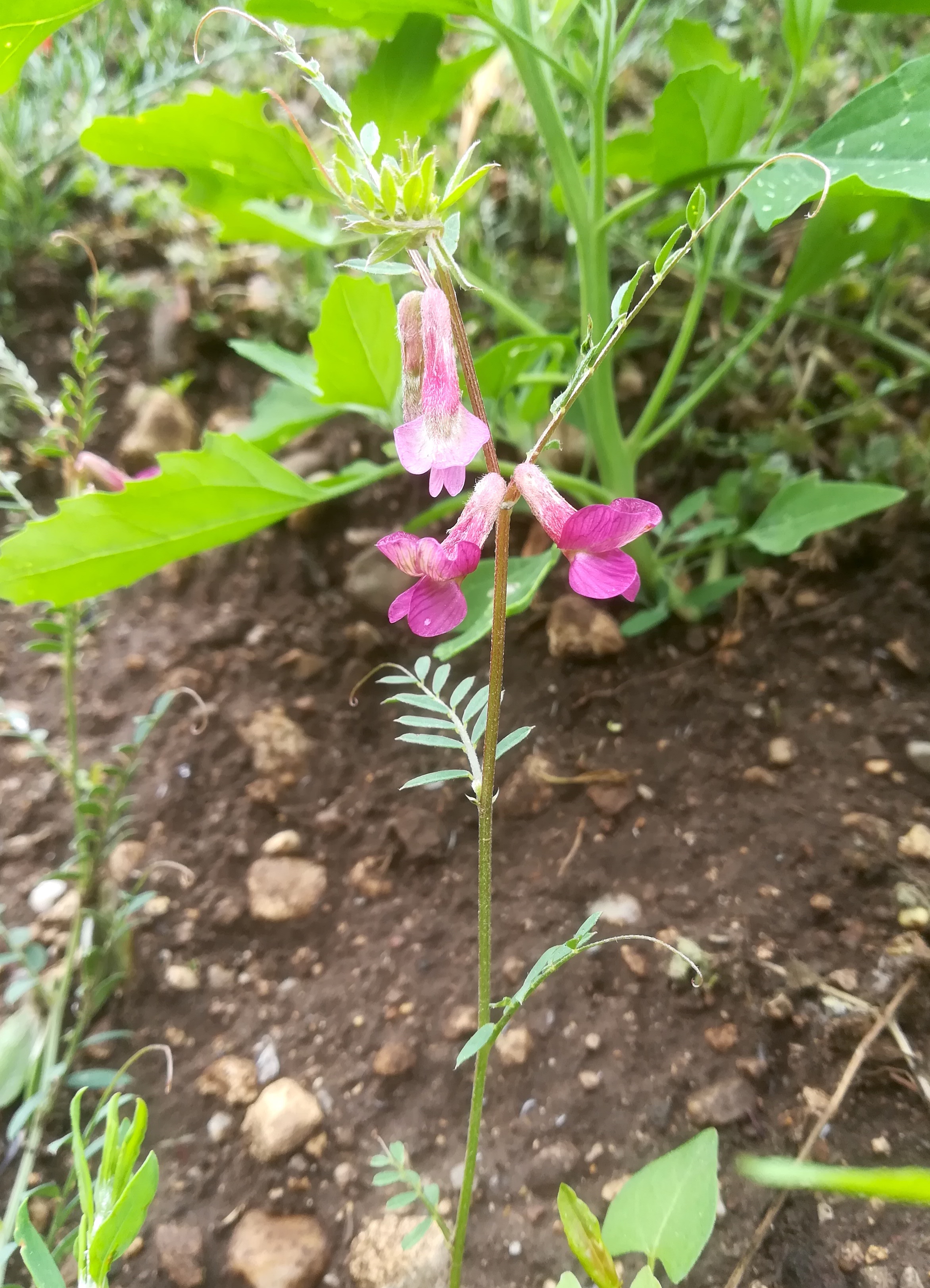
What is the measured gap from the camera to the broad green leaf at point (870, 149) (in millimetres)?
580

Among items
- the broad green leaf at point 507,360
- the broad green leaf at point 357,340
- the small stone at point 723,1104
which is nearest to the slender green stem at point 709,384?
the broad green leaf at point 507,360

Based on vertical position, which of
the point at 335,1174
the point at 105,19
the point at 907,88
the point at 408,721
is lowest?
the point at 335,1174

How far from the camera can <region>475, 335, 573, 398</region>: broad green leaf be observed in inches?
28.0

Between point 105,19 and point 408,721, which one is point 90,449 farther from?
point 408,721

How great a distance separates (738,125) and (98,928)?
96 cm

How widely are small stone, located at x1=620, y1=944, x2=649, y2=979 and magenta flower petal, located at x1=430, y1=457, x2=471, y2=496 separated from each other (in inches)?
19.2

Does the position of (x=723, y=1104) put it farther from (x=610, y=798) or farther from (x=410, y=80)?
(x=410, y=80)

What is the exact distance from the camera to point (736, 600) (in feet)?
3.21

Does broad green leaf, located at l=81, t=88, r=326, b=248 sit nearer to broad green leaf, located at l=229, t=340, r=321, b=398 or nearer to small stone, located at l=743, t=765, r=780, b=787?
broad green leaf, located at l=229, t=340, r=321, b=398

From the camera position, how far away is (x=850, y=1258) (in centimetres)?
54

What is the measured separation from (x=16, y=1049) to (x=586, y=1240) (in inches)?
20.3

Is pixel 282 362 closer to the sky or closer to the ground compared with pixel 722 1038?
closer to the sky

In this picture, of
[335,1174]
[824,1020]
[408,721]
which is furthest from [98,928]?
[824,1020]

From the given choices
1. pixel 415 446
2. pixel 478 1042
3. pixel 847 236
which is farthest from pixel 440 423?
pixel 847 236
